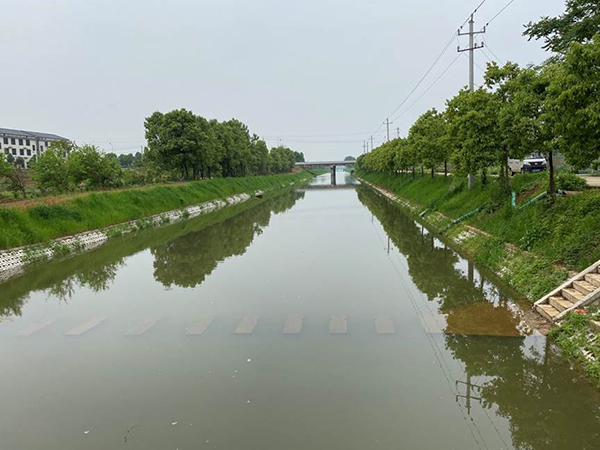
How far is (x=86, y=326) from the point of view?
10.3 meters

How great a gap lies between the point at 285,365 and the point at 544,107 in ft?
28.0

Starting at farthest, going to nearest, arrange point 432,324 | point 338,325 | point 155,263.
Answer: point 155,263 < point 432,324 < point 338,325

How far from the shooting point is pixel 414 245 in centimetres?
2011

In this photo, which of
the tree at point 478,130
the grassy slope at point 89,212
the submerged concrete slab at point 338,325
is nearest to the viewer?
the submerged concrete slab at point 338,325

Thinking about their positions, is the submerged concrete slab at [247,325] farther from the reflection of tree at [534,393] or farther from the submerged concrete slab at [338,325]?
the reflection of tree at [534,393]

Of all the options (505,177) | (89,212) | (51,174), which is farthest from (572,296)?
(51,174)

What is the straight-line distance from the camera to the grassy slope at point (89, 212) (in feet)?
61.7

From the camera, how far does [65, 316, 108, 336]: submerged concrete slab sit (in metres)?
9.88

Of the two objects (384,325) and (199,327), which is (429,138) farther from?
(199,327)

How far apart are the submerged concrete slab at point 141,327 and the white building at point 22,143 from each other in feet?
275

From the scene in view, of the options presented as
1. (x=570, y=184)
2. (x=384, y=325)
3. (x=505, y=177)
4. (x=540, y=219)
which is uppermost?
(x=505, y=177)

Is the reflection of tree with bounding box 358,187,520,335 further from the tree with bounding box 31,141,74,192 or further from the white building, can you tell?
the white building

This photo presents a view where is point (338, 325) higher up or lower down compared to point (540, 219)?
lower down

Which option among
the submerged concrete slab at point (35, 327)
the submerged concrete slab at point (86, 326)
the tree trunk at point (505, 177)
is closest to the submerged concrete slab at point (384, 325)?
the submerged concrete slab at point (86, 326)
